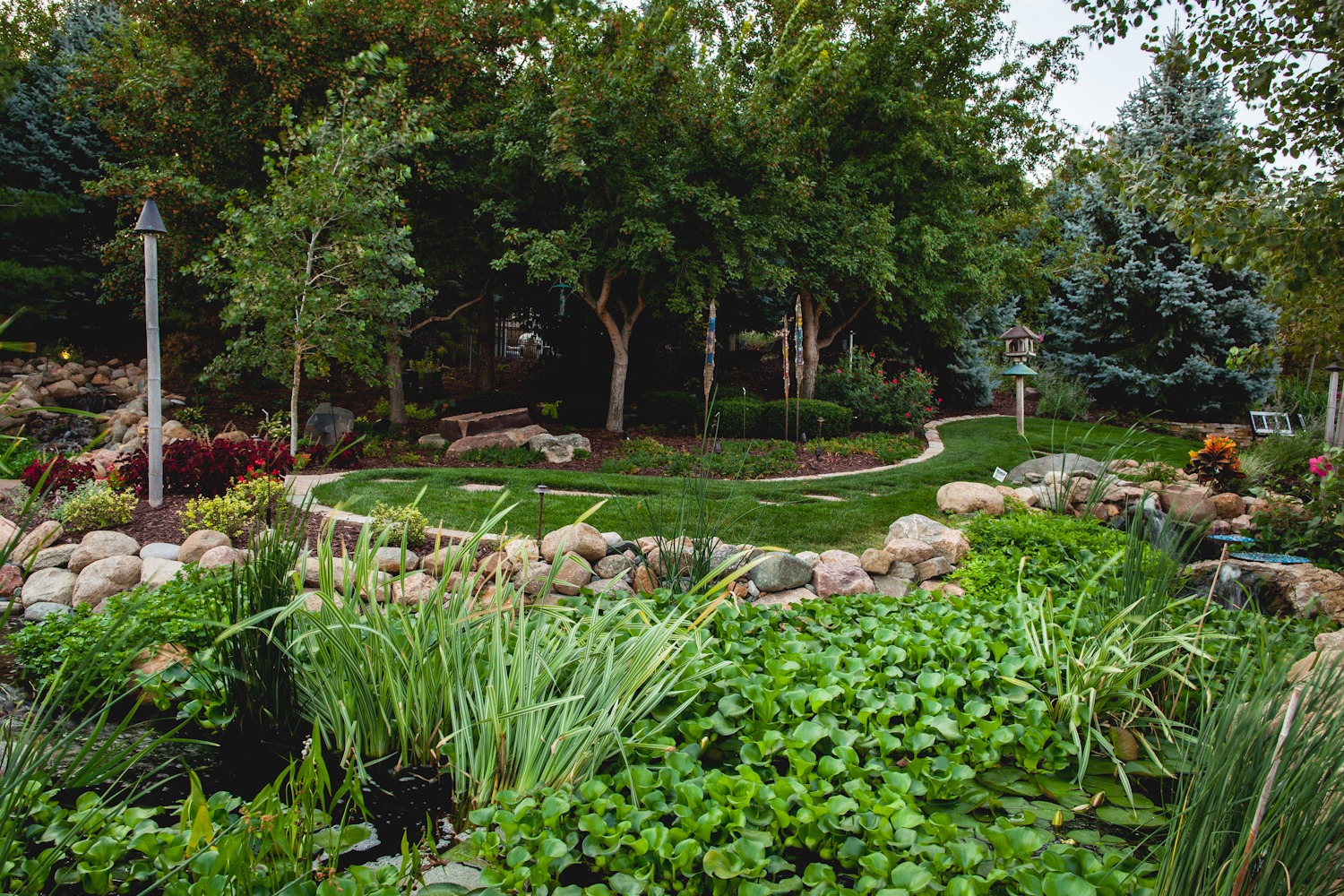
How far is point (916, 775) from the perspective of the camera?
215cm

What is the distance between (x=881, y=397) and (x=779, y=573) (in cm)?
828

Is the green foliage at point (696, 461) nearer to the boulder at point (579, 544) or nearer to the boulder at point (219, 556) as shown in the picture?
the boulder at point (579, 544)

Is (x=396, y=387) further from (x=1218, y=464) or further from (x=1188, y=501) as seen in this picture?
(x=1218, y=464)

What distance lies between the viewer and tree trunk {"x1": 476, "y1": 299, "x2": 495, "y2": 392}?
12.3 meters

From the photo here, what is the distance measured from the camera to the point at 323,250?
25.5ft

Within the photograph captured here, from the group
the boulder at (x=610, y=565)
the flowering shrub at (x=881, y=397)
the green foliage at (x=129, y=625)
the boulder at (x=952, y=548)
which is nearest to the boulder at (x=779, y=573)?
the boulder at (x=610, y=565)

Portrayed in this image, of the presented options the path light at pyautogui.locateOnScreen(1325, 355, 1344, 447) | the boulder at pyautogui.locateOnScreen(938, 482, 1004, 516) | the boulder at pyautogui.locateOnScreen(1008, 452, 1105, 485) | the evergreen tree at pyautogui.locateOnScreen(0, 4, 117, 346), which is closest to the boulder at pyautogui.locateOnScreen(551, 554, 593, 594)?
the boulder at pyautogui.locateOnScreen(938, 482, 1004, 516)

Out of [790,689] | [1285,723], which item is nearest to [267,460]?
[790,689]

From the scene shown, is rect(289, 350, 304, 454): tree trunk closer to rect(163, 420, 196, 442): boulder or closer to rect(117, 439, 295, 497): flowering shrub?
rect(117, 439, 295, 497): flowering shrub

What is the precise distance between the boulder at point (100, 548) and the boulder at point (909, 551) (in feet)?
14.1

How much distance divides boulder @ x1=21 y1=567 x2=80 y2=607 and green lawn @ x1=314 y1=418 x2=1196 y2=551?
1409mm

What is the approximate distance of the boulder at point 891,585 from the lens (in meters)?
4.39

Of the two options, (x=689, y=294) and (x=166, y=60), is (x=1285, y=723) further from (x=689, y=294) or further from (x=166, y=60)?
(x=166, y=60)

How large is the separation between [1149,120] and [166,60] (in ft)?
47.5
